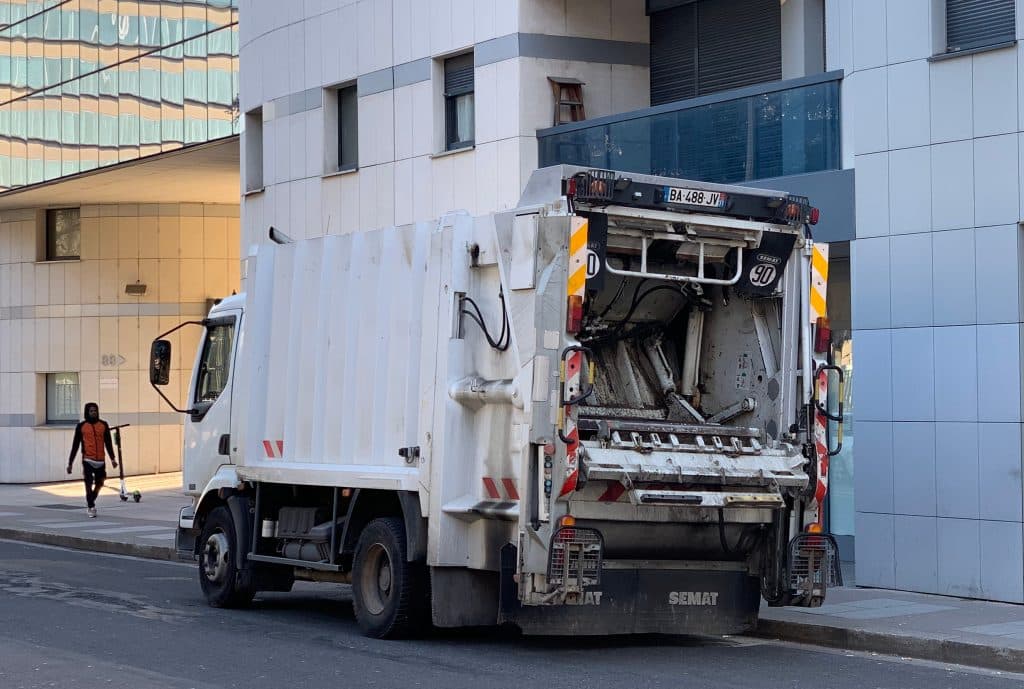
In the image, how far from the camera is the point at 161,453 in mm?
31688

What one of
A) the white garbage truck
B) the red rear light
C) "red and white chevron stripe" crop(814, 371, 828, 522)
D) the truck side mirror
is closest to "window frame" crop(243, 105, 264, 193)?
the truck side mirror

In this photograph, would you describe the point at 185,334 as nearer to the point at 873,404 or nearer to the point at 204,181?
the point at 204,181

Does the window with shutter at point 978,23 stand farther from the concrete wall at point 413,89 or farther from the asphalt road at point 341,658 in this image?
the concrete wall at point 413,89

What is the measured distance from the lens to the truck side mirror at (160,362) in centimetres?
1380

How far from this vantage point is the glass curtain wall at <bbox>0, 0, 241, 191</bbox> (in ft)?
83.0

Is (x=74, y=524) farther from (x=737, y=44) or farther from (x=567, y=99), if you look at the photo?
(x=737, y=44)

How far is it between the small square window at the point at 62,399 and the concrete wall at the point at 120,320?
0.21m

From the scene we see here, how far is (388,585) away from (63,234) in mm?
23106

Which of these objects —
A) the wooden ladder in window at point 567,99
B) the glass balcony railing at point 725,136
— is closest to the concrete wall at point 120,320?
the wooden ladder in window at point 567,99

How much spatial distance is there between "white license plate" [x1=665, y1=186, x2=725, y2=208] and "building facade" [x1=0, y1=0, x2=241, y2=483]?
18810 mm

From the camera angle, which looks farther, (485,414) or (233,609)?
(233,609)

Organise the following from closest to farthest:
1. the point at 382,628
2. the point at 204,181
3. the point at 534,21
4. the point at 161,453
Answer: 1. the point at 382,628
2. the point at 534,21
3. the point at 204,181
4. the point at 161,453

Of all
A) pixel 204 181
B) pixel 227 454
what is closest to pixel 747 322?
pixel 227 454

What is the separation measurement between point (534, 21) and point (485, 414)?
28.4 feet
